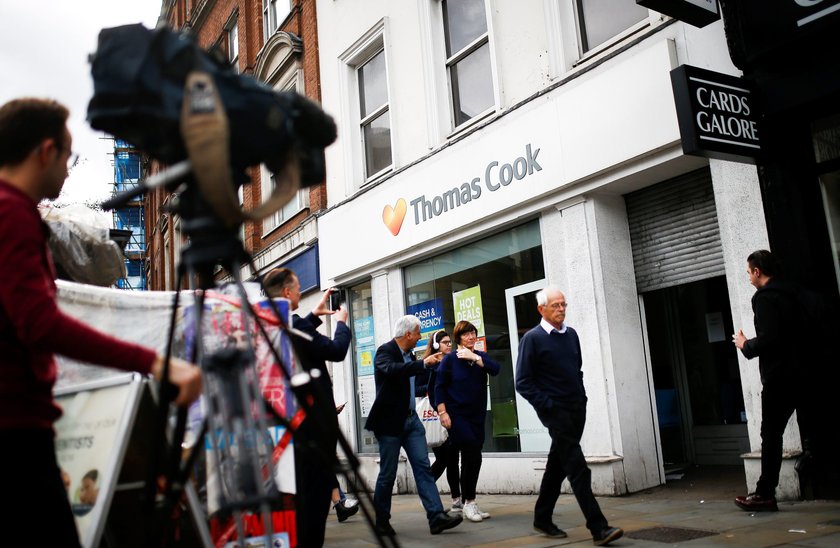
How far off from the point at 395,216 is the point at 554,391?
574cm

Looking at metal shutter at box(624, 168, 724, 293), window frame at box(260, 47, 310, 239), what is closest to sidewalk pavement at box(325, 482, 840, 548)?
metal shutter at box(624, 168, 724, 293)

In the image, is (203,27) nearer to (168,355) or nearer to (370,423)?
(370,423)

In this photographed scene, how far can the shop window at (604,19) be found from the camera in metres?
8.11

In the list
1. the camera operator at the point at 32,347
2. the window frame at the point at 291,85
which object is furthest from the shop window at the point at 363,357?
the camera operator at the point at 32,347

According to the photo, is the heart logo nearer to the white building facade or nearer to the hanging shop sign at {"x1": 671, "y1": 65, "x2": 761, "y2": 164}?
the white building facade

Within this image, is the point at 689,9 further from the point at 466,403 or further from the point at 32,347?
the point at 32,347

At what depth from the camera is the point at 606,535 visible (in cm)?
521

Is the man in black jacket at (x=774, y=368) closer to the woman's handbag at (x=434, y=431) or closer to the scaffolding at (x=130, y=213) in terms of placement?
the woman's handbag at (x=434, y=431)

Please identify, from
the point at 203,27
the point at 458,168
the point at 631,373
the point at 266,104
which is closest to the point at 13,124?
the point at 266,104

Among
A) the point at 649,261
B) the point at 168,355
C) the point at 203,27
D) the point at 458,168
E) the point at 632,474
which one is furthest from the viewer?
the point at 203,27

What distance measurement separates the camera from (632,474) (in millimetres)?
7633

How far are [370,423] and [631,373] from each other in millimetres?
3012

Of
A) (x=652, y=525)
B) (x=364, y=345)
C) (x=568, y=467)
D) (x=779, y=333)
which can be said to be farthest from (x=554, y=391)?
(x=364, y=345)

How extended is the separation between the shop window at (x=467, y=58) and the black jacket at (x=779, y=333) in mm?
5171
